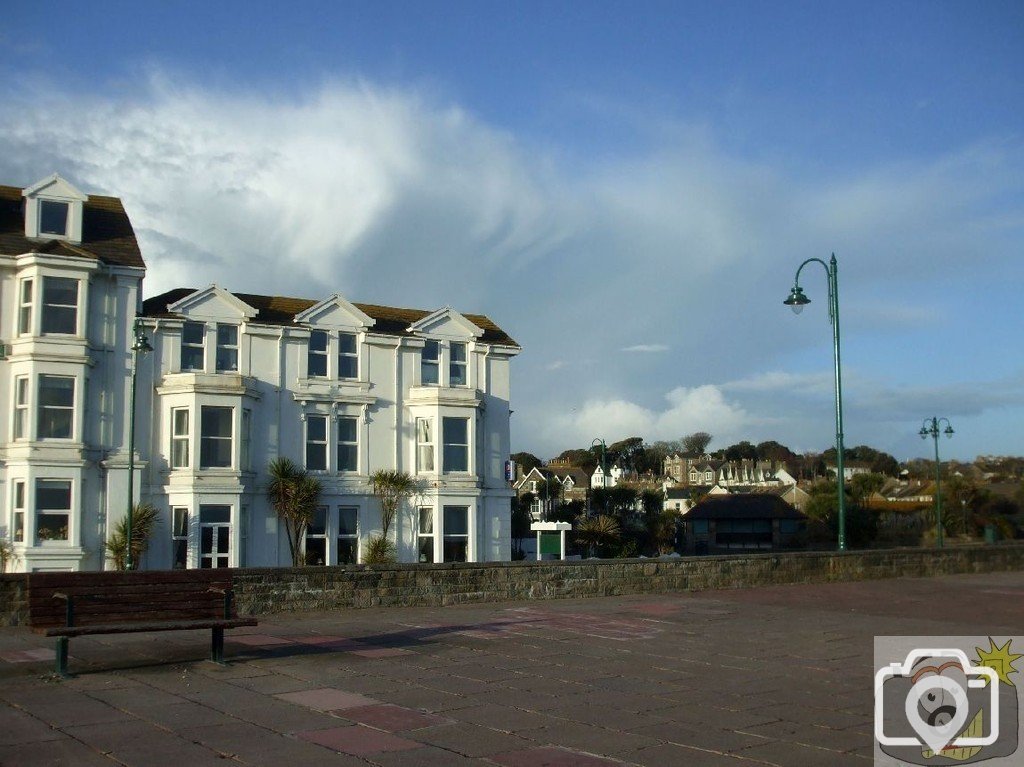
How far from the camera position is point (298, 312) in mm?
36250

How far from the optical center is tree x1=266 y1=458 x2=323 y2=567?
3353cm

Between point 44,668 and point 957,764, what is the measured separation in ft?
27.5

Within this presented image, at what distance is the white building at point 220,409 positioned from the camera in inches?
1199

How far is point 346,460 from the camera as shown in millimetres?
35938

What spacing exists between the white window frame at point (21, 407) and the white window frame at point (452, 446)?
13.4 meters

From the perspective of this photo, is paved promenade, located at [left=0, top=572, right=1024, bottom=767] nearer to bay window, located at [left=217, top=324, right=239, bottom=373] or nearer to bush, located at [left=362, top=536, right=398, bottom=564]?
bush, located at [left=362, top=536, right=398, bottom=564]

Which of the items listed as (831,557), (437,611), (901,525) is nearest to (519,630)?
(437,611)

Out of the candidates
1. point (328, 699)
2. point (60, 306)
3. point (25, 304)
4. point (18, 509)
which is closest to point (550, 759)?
point (328, 699)

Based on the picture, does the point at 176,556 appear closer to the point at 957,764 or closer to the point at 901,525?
the point at 957,764

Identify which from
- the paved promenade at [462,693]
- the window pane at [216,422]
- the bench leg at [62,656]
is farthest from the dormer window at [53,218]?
the bench leg at [62,656]

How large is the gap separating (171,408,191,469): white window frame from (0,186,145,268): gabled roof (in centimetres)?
475

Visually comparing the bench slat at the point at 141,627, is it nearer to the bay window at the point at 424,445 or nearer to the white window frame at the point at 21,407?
the white window frame at the point at 21,407

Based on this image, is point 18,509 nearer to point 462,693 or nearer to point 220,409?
point 220,409

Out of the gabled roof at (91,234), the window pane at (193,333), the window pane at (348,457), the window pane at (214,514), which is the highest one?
the gabled roof at (91,234)
